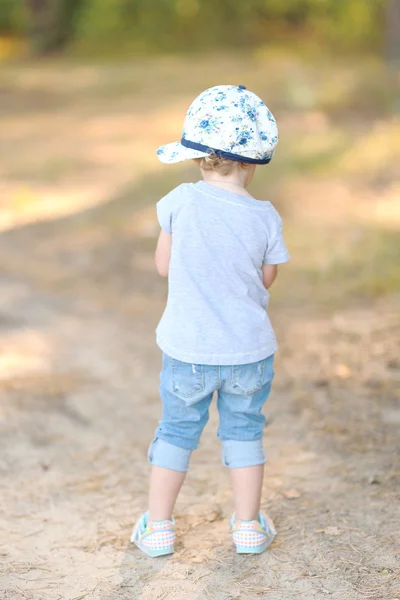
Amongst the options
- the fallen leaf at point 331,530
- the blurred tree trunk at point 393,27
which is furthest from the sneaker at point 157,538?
the blurred tree trunk at point 393,27

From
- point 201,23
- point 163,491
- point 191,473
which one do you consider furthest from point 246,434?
point 201,23

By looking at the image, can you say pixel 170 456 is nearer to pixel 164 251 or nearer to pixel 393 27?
pixel 164 251

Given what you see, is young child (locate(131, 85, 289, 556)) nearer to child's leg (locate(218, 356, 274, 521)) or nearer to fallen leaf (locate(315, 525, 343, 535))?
child's leg (locate(218, 356, 274, 521))

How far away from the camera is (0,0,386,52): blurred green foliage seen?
19.5 m

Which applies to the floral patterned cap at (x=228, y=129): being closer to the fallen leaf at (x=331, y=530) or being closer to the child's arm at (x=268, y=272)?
the child's arm at (x=268, y=272)

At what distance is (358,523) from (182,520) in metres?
0.60

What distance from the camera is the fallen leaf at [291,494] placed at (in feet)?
10.3

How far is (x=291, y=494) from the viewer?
317 cm

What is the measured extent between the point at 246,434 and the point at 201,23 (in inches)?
740

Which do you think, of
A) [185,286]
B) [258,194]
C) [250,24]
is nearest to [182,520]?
[185,286]

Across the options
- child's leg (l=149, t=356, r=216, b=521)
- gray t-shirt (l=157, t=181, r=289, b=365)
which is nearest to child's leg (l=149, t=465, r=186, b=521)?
child's leg (l=149, t=356, r=216, b=521)

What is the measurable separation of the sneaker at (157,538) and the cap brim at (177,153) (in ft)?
3.78

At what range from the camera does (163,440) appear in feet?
9.11

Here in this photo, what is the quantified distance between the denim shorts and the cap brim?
1.99 ft
